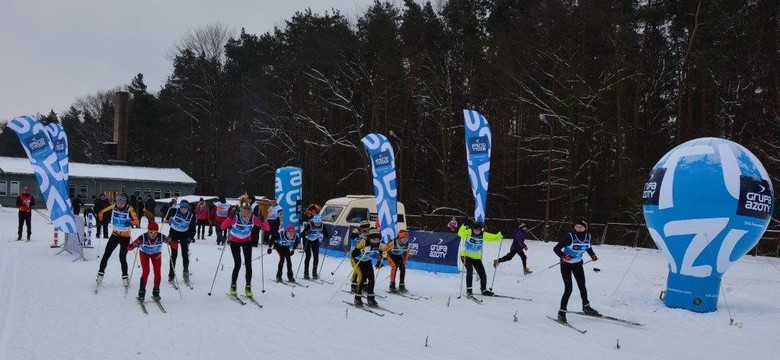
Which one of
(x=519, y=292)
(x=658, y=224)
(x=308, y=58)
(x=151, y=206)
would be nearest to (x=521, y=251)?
(x=519, y=292)

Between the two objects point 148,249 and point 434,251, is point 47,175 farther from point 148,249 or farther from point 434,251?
point 434,251

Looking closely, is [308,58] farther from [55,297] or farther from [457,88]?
[55,297]

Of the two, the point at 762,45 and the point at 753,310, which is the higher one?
the point at 762,45

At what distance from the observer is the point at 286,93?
131 feet

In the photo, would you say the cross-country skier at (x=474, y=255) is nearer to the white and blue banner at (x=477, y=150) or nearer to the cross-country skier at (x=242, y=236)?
the white and blue banner at (x=477, y=150)

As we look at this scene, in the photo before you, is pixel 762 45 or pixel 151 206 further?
pixel 151 206

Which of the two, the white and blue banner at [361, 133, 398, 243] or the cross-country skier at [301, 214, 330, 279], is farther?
the white and blue banner at [361, 133, 398, 243]

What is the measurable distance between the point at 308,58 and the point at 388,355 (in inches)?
1284

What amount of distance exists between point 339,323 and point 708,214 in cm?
782

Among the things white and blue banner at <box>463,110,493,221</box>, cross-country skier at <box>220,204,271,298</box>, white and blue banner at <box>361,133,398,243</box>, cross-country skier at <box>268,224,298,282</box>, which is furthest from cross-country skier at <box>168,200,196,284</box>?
white and blue banner at <box>463,110,493,221</box>

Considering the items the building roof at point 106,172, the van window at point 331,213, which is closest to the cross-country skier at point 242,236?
the van window at point 331,213

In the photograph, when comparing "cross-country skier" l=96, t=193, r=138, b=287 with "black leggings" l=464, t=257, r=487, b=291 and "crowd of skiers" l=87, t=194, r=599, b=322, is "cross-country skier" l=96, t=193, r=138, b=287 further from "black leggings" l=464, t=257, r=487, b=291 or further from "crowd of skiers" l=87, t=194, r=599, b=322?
"black leggings" l=464, t=257, r=487, b=291

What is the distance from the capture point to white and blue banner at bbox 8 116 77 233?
14.5m

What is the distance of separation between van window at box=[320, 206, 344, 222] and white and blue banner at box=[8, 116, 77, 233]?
8.71m
